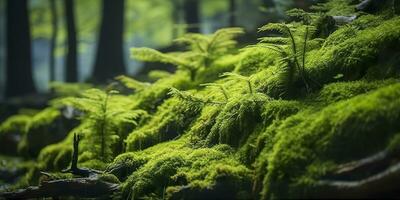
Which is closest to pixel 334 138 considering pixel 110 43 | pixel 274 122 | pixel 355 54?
pixel 274 122

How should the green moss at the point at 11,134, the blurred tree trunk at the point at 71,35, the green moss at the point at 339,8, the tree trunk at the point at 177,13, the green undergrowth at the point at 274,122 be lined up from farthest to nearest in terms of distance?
the tree trunk at the point at 177,13, the blurred tree trunk at the point at 71,35, the green moss at the point at 11,134, the green moss at the point at 339,8, the green undergrowth at the point at 274,122

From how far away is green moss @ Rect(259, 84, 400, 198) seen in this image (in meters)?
3.51

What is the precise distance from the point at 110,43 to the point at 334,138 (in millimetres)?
13076

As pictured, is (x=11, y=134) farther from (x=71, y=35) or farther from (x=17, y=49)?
(x=17, y=49)

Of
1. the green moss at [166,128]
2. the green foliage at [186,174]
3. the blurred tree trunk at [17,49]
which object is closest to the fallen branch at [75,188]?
the green foliage at [186,174]

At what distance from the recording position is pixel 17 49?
1753 centimetres

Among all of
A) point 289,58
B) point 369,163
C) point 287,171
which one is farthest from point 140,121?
point 369,163

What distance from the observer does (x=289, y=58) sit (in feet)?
15.9

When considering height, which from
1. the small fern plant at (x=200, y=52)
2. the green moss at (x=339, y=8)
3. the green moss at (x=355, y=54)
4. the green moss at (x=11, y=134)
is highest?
the green moss at (x=339, y=8)

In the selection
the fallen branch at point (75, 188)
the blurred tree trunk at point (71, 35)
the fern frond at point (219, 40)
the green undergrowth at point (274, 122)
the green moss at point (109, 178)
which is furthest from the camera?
the blurred tree trunk at point (71, 35)

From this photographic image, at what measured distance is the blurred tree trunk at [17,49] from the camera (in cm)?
1744

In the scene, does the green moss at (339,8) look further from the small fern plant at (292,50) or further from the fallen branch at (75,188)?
the fallen branch at (75,188)

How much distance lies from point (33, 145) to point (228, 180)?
7794mm

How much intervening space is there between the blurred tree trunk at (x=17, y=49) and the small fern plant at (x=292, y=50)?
14.4 metres
